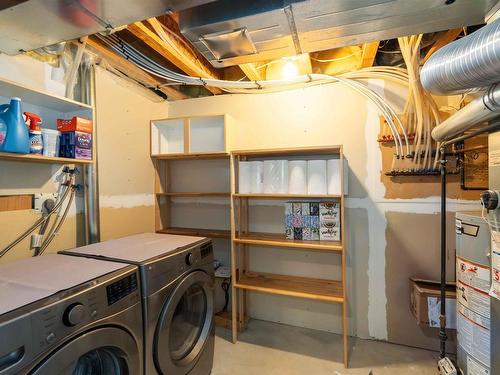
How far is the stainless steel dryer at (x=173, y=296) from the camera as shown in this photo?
1.27 m

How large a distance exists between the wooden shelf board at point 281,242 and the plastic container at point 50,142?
1374mm

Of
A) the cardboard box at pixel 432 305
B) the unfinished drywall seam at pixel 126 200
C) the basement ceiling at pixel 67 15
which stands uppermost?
the basement ceiling at pixel 67 15

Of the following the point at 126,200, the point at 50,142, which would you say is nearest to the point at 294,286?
the point at 126,200

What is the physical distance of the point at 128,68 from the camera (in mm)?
2174

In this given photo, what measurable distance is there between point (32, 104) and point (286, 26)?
154 centimetres

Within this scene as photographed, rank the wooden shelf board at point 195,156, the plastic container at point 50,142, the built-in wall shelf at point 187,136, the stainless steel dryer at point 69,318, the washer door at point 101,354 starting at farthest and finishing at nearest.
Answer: the built-in wall shelf at point 187,136
the wooden shelf board at point 195,156
the plastic container at point 50,142
the washer door at point 101,354
the stainless steel dryer at point 69,318

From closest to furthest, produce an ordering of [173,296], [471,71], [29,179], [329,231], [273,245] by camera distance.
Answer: [471,71] < [173,296] < [29,179] < [329,231] < [273,245]

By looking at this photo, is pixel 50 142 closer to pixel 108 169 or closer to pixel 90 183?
pixel 90 183

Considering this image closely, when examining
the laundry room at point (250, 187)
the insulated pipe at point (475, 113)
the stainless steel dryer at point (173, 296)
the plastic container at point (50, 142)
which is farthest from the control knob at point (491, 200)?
the plastic container at point (50, 142)

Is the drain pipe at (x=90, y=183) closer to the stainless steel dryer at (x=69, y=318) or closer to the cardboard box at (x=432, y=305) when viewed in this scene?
the stainless steel dryer at (x=69, y=318)

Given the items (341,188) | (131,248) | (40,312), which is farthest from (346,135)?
(40,312)

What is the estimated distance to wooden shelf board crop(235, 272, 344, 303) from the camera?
200 centimetres

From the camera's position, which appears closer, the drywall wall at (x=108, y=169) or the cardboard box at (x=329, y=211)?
the drywall wall at (x=108, y=169)

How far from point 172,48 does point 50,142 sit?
948 millimetres
